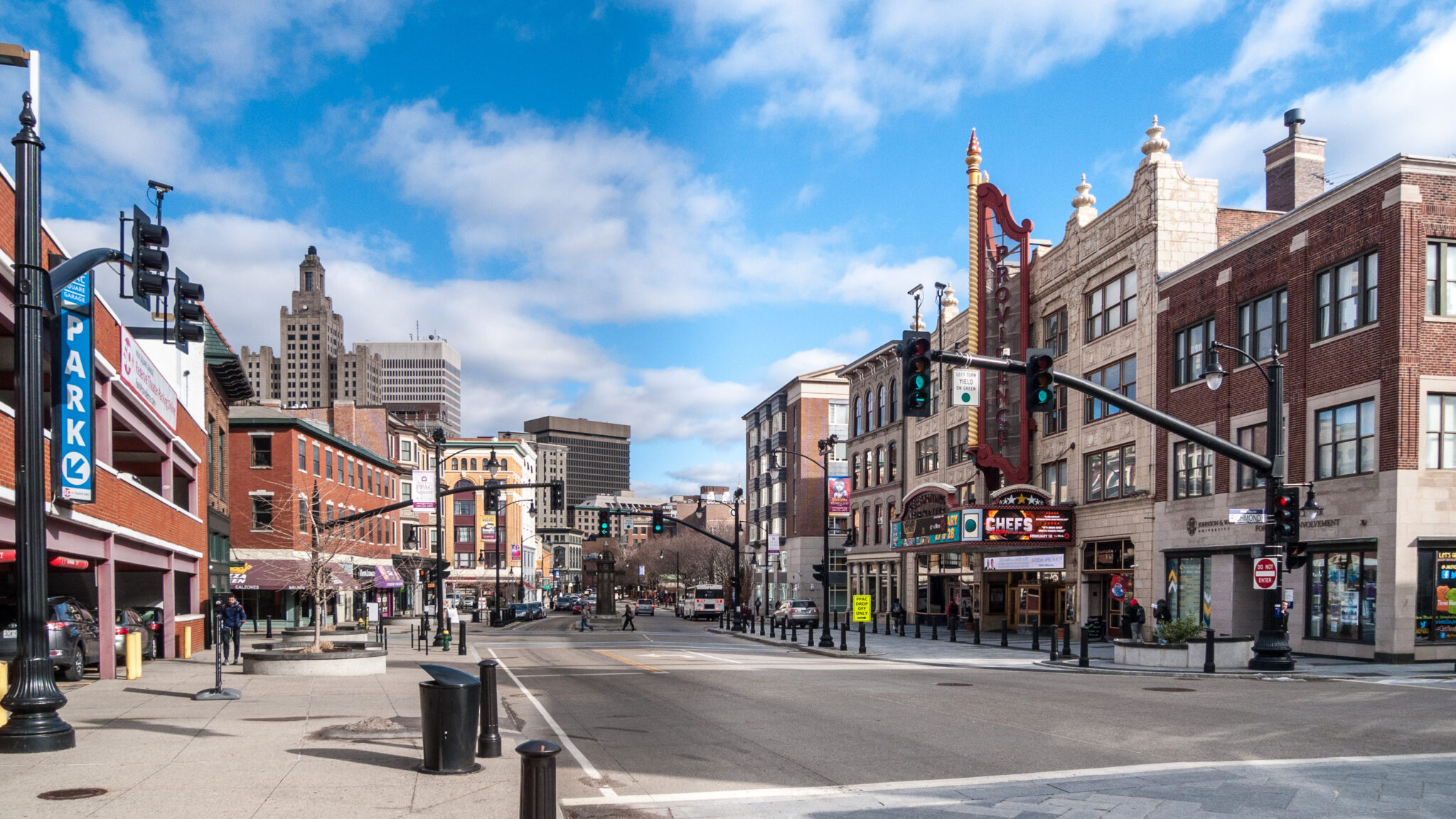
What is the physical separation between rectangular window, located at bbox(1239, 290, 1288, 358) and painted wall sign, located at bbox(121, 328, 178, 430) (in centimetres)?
2957

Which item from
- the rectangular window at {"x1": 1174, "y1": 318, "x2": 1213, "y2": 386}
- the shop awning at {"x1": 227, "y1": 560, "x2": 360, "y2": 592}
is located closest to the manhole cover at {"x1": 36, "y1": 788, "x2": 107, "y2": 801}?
the rectangular window at {"x1": 1174, "y1": 318, "x2": 1213, "y2": 386}

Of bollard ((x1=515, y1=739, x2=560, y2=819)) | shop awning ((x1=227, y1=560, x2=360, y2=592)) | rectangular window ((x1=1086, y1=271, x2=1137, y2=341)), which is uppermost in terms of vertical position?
rectangular window ((x1=1086, y1=271, x2=1137, y2=341))

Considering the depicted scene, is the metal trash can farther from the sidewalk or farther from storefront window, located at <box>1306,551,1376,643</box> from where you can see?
storefront window, located at <box>1306,551,1376,643</box>

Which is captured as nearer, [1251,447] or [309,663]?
[309,663]

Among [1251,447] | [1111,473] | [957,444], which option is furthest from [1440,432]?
[957,444]

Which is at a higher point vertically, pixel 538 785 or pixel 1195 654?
pixel 538 785

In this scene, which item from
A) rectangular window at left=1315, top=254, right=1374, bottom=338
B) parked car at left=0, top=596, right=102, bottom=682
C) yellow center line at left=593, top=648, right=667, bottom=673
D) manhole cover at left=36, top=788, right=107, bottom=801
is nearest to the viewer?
manhole cover at left=36, top=788, right=107, bottom=801

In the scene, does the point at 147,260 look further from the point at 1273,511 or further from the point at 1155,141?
the point at 1155,141

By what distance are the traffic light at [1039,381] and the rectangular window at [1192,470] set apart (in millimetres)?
17932

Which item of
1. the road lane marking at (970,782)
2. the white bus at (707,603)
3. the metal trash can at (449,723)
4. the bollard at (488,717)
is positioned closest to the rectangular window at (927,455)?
the white bus at (707,603)

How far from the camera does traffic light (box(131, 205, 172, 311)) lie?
13078 millimetres

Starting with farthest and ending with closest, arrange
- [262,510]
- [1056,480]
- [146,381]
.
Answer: [262,510] < [1056,480] < [146,381]

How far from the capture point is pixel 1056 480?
45.8m

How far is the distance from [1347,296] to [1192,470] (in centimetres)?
845
